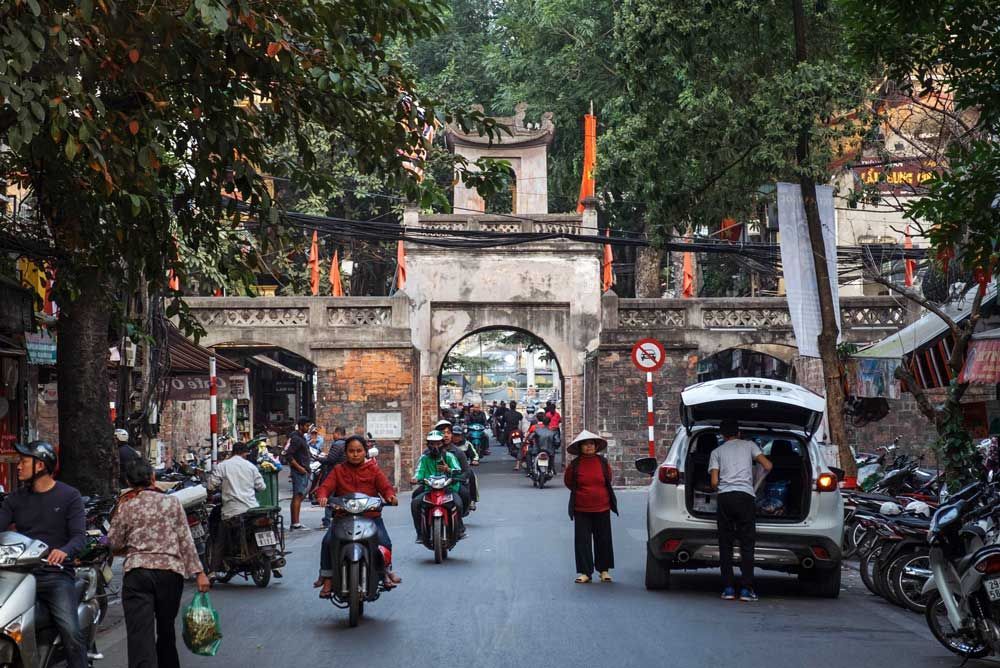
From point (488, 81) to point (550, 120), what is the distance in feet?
32.5

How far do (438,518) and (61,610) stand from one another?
733 centimetres

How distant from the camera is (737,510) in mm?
11445

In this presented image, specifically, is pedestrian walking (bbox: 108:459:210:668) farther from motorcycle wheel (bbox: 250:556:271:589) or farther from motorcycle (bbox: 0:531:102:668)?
motorcycle wheel (bbox: 250:556:271:589)

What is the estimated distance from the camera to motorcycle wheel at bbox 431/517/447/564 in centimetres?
1455

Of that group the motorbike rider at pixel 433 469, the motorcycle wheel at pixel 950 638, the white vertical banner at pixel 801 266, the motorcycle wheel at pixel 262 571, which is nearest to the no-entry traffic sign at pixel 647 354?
the white vertical banner at pixel 801 266

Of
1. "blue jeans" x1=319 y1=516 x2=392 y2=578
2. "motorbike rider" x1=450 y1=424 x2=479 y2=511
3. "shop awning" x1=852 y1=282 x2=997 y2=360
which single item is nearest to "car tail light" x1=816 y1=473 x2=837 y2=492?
"blue jeans" x1=319 y1=516 x2=392 y2=578

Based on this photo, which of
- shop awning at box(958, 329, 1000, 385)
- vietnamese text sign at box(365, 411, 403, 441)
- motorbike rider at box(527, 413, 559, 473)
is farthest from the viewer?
motorbike rider at box(527, 413, 559, 473)

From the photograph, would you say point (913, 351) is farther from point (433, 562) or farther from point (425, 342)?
point (425, 342)

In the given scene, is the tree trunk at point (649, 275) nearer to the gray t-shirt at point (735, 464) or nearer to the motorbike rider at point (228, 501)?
the motorbike rider at point (228, 501)

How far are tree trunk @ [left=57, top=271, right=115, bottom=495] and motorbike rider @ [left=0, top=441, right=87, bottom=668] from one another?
4.96m

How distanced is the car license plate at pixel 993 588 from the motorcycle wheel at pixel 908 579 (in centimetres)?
315

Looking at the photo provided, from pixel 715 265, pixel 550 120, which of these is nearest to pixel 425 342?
pixel 550 120

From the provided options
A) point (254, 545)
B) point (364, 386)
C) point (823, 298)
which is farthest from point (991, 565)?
point (364, 386)

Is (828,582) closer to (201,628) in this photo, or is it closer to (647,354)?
(201,628)
